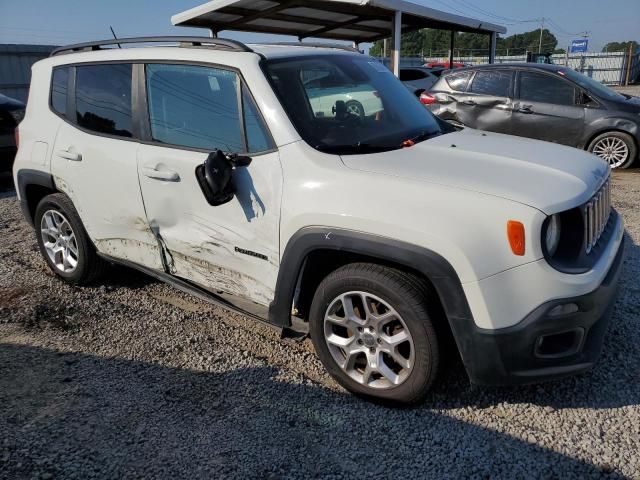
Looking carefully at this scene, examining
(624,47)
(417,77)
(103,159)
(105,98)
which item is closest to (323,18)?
(417,77)

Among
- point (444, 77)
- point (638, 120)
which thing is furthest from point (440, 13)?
point (638, 120)

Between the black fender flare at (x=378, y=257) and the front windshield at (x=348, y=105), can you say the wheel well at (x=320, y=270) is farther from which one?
the front windshield at (x=348, y=105)

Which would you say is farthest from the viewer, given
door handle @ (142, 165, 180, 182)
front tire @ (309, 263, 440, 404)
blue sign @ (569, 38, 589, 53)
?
blue sign @ (569, 38, 589, 53)

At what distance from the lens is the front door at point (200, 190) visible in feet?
9.42

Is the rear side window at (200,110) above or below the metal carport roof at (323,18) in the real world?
below

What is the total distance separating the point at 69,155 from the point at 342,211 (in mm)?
2416

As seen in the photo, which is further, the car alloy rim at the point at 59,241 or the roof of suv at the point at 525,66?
the roof of suv at the point at 525,66

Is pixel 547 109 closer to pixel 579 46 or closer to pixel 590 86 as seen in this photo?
pixel 590 86

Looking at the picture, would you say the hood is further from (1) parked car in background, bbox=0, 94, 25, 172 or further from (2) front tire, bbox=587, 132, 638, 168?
(1) parked car in background, bbox=0, 94, 25, 172

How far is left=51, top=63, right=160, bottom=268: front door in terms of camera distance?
354cm

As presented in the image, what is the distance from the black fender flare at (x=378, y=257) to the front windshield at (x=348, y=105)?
517 millimetres

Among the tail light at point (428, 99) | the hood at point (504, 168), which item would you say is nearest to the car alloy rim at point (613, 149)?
the tail light at point (428, 99)

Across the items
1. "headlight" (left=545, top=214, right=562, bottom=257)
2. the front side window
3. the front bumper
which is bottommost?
the front bumper

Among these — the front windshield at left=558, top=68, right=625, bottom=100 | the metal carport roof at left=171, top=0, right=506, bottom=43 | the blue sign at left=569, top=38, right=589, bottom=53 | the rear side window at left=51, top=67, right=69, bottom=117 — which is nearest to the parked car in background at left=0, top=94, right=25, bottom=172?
the rear side window at left=51, top=67, right=69, bottom=117
